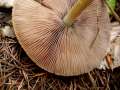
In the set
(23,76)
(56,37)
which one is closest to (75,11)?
(56,37)

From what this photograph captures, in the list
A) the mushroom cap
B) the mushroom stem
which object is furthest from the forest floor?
the mushroom stem

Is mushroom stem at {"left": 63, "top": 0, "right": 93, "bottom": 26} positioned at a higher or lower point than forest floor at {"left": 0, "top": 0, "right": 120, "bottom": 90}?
higher

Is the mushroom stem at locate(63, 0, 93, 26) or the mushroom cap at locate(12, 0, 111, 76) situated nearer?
the mushroom stem at locate(63, 0, 93, 26)

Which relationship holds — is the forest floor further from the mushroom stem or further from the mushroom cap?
the mushroom stem

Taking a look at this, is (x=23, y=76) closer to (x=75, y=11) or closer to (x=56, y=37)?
(x=56, y=37)

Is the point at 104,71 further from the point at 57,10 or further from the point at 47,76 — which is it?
the point at 57,10

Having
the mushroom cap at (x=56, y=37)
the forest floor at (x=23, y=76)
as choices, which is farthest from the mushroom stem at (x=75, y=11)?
the forest floor at (x=23, y=76)

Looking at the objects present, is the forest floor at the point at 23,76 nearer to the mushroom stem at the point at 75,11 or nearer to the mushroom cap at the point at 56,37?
the mushroom cap at the point at 56,37

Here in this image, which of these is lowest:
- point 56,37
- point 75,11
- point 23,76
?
point 23,76
